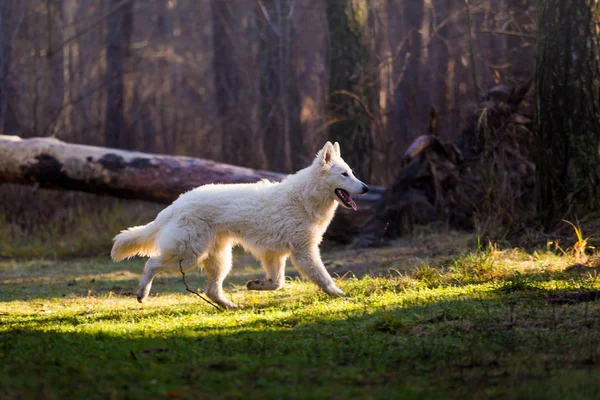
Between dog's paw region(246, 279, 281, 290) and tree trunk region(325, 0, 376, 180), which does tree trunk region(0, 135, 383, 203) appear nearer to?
tree trunk region(325, 0, 376, 180)

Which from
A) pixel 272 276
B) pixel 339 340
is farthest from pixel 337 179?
pixel 339 340

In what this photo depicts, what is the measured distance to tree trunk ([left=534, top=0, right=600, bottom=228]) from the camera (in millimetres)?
9883

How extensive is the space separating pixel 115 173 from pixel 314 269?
6.85m

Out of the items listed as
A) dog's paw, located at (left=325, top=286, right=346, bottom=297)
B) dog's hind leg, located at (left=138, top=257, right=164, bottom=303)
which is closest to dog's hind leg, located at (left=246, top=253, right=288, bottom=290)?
dog's paw, located at (left=325, top=286, right=346, bottom=297)

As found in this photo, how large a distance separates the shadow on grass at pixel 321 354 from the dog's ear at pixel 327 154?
2.23 meters

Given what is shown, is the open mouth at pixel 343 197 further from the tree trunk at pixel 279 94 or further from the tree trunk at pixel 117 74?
the tree trunk at pixel 117 74

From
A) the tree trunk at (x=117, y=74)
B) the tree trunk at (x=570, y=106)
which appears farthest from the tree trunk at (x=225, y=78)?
the tree trunk at (x=570, y=106)

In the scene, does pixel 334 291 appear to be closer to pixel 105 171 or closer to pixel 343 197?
pixel 343 197

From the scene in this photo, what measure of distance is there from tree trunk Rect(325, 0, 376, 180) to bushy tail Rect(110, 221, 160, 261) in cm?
800

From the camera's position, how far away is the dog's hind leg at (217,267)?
7.96 meters

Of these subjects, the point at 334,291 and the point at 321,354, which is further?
the point at 334,291

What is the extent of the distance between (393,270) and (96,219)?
7104 mm

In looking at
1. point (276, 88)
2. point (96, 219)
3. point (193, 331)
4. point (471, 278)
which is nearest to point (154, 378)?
point (193, 331)

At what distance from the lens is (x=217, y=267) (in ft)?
26.5
